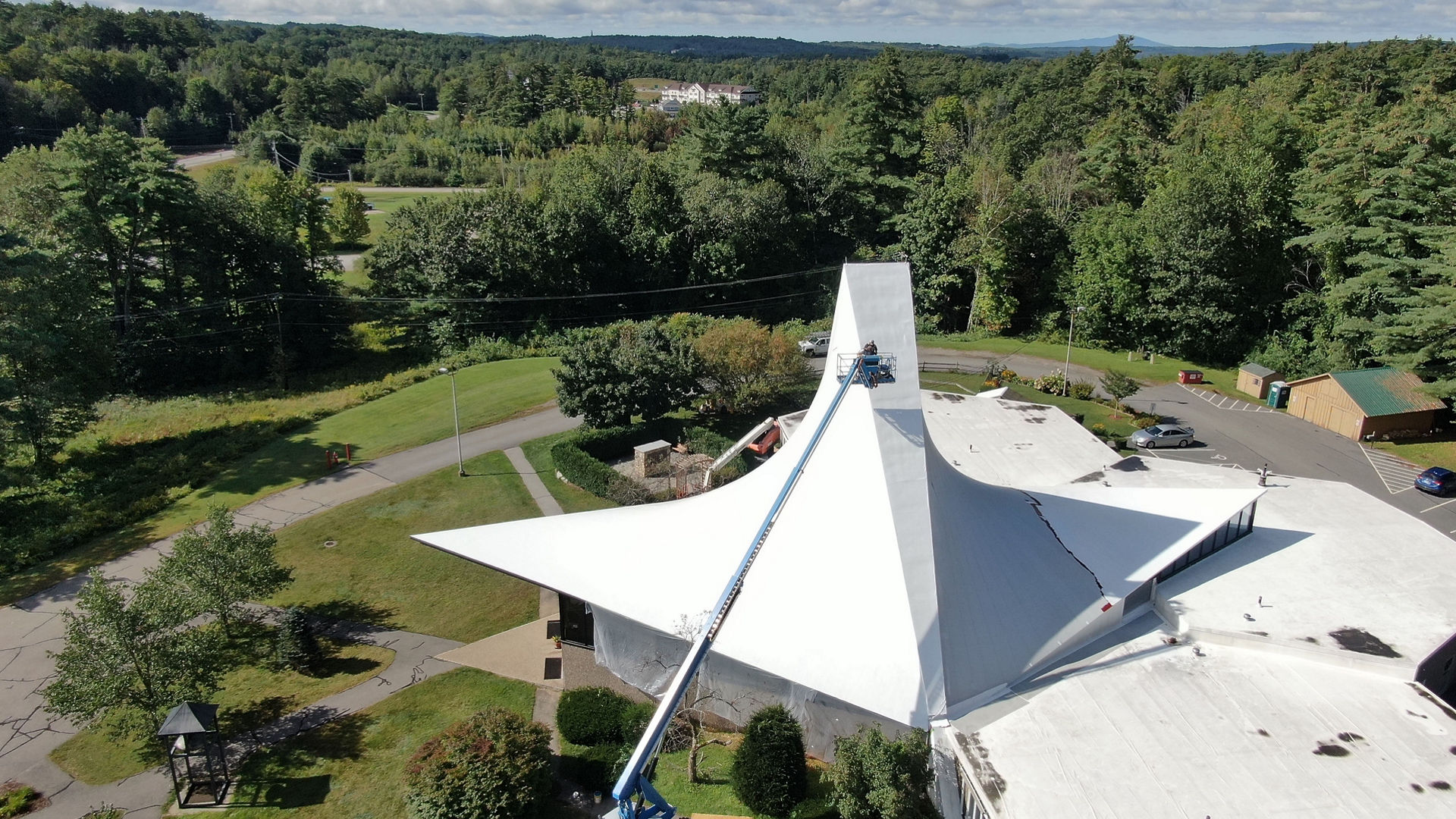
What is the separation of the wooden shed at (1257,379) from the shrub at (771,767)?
35361mm

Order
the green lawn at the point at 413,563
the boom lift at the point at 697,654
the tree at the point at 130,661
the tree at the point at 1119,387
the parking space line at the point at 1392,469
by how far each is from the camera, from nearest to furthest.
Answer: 1. the boom lift at the point at 697,654
2. the tree at the point at 130,661
3. the green lawn at the point at 413,563
4. the parking space line at the point at 1392,469
5. the tree at the point at 1119,387

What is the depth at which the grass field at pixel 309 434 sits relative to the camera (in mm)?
29672

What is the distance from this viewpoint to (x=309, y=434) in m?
39.3

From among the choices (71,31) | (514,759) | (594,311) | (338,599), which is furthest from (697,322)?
(71,31)

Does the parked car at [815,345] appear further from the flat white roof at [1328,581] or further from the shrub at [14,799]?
the shrub at [14,799]

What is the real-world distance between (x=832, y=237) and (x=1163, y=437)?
36.0 meters

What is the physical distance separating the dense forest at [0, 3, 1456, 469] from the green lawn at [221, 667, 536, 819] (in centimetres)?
2142

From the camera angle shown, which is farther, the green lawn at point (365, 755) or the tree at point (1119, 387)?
the tree at point (1119, 387)

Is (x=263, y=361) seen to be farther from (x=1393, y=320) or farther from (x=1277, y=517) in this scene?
(x=1393, y=320)

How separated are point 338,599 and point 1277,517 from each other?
28.8m

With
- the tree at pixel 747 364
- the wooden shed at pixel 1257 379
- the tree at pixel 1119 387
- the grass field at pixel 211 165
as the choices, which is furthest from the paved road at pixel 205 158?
the wooden shed at pixel 1257 379

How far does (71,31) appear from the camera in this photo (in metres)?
118

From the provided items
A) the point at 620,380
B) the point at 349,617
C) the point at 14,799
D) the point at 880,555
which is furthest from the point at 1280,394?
the point at 14,799

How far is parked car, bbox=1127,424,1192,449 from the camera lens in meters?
36.2
